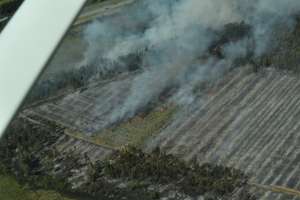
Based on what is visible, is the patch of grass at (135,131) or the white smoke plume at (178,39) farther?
the white smoke plume at (178,39)

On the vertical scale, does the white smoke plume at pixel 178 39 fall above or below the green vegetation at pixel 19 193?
above

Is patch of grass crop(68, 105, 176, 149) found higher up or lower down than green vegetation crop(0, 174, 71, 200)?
higher up

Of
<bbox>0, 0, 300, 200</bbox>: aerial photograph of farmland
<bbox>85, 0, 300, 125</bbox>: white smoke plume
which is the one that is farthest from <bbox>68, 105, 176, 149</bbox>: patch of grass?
<bbox>85, 0, 300, 125</bbox>: white smoke plume

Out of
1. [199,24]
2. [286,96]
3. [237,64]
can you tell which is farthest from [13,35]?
[199,24]

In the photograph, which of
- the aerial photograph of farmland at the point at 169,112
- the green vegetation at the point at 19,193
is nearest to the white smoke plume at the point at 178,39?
the aerial photograph of farmland at the point at 169,112

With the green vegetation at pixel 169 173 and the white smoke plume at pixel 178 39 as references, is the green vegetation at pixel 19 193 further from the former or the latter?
the white smoke plume at pixel 178 39

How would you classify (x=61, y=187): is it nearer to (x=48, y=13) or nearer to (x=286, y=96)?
(x=286, y=96)

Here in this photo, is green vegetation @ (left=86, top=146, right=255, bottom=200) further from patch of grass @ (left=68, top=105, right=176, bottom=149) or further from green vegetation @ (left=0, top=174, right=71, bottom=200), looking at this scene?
green vegetation @ (left=0, top=174, right=71, bottom=200)
